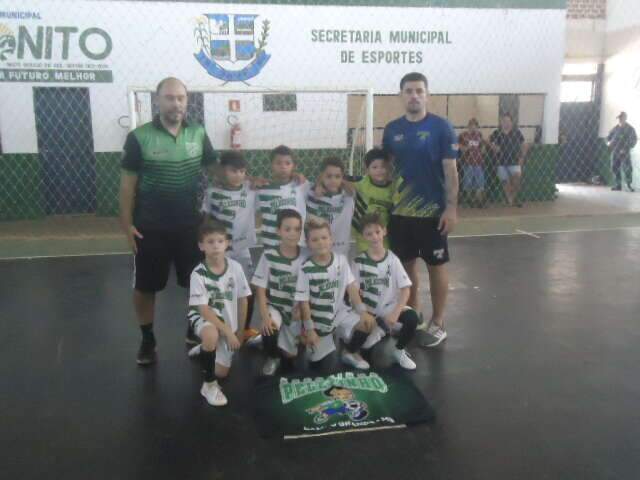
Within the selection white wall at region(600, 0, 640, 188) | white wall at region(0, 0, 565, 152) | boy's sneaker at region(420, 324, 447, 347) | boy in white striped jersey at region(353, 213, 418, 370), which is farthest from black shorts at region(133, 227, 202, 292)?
white wall at region(600, 0, 640, 188)

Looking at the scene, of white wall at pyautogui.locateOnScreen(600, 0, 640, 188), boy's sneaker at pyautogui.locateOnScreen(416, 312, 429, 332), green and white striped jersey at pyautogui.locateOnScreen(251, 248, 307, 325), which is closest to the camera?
green and white striped jersey at pyautogui.locateOnScreen(251, 248, 307, 325)

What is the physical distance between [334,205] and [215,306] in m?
0.98

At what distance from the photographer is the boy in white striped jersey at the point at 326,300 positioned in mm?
3051

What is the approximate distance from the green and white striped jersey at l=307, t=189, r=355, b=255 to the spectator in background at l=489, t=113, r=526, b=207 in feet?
20.1

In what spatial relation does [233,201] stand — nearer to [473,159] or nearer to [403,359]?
[403,359]

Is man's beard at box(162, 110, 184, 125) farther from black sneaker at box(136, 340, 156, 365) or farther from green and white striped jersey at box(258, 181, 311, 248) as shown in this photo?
black sneaker at box(136, 340, 156, 365)

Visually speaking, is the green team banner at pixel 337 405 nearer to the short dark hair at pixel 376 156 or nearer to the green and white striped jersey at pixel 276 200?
the green and white striped jersey at pixel 276 200

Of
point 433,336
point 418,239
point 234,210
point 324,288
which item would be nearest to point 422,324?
point 433,336

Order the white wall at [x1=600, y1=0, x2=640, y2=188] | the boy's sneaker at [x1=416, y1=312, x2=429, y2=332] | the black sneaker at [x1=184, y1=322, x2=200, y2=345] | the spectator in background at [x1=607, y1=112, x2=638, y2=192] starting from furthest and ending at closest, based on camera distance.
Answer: the white wall at [x1=600, y1=0, x2=640, y2=188], the spectator in background at [x1=607, y1=112, x2=638, y2=192], the boy's sneaker at [x1=416, y1=312, x2=429, y2=332], the black sneaker at [x1=184, y1=322, x2=200, y2=345]

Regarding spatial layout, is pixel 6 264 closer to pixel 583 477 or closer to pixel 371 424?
pixel 371 424

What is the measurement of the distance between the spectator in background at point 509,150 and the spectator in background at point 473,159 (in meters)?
0.28

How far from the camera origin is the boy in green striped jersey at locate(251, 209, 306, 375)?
122 inches

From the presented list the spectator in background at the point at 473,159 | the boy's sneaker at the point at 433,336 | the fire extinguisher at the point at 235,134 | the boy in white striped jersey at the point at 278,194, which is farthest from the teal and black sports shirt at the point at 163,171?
the spectator in background at the point at 473,159

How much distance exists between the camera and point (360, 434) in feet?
8.32
